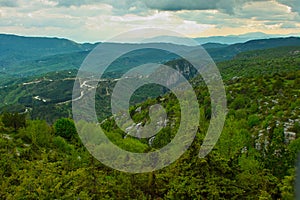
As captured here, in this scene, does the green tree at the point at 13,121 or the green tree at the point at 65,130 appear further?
the green tree at the point at 65,130

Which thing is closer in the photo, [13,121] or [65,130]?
[13,121]

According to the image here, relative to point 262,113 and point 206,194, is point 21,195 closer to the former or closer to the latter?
point 206,194

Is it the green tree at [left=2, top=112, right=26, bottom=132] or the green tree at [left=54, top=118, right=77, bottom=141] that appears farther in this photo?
the green tree at [left=54, top=118, right=77, bottom=141]

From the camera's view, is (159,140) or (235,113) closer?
(159,140)

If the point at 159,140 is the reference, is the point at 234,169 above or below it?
above

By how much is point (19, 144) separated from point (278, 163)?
1191 inches

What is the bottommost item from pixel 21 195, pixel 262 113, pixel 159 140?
pixel 159 140

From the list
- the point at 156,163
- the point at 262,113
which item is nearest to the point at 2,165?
the point at 156,163

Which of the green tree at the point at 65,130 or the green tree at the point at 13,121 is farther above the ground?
the green tree at the point at 13,121

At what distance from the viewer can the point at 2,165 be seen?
2198cm

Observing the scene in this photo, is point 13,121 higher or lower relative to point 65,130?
higher

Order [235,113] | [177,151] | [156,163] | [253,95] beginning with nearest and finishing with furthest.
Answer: [177,151] → [156,163] → [235,113] → [253,95]

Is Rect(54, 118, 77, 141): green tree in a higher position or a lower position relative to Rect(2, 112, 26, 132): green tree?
lower

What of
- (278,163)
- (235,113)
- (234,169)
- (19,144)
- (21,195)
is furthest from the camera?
(235,113)
